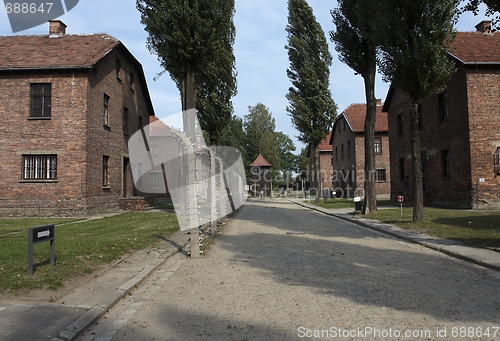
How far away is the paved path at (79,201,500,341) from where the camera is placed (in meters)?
4.77

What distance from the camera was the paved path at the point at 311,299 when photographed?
4.77 metres

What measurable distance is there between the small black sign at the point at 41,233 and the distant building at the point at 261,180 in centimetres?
4803

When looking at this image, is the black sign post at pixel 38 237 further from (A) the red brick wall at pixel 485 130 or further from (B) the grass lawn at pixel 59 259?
(A) the red brick wall at pixel 485 130

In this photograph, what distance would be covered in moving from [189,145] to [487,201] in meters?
17.8

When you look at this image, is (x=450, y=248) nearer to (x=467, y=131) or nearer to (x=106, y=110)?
(x=467, y=131)

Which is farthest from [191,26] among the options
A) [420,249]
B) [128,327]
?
[128,327]

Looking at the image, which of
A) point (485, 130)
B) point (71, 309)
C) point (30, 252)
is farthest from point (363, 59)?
point (71, 309)

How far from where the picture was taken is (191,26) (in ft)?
56.5

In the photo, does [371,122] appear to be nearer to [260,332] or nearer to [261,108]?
[260,332]

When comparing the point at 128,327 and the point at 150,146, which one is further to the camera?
the point at 150,146

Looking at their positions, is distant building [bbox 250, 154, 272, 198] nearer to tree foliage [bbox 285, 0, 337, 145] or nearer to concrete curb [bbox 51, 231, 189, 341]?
tree foliage [bbox 285, 0, 337, 145]

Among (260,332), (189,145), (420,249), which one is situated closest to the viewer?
(260,332)

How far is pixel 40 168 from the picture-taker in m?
21.7

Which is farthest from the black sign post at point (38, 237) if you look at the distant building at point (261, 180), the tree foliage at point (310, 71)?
the distant building at point (261, 180)
